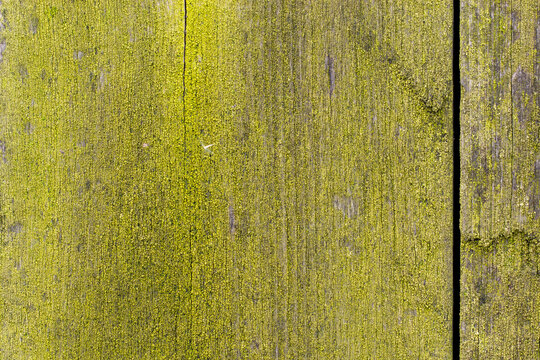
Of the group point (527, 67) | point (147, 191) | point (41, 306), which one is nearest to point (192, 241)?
point (147, 191)

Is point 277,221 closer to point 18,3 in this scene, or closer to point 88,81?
point 88,81

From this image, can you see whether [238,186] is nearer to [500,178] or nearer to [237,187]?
[237,187]

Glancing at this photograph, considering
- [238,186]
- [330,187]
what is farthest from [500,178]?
[238,186]
